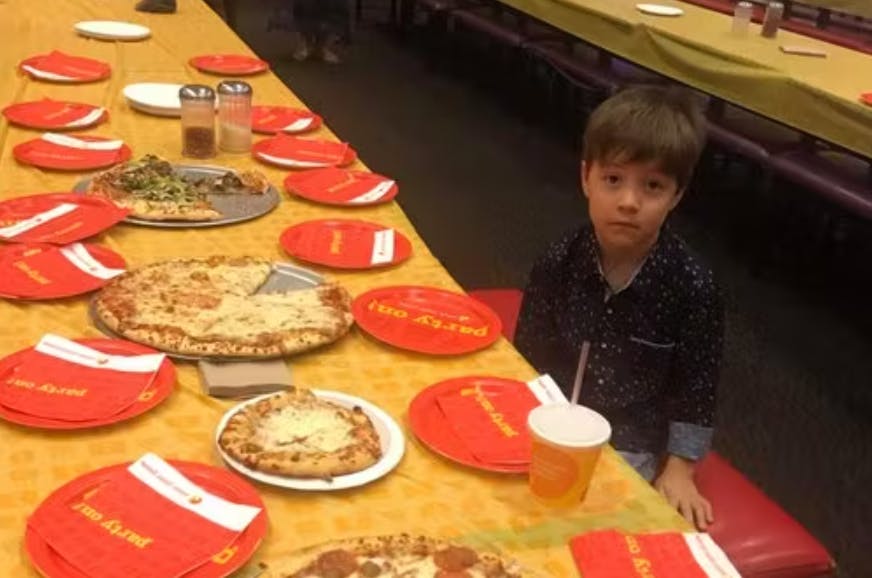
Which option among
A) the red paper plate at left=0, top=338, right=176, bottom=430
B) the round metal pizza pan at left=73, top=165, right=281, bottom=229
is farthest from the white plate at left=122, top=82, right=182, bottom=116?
the red paper plate at left=0, top=338, right=176, bottom=430

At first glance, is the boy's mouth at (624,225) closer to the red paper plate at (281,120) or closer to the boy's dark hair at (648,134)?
the boy's dark hair at (648,134)

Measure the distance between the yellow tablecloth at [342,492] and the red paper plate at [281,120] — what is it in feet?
1.03

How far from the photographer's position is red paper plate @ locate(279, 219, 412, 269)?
1.76m

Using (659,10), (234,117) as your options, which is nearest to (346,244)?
(234,117)

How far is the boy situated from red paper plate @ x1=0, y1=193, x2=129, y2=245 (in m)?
0.79

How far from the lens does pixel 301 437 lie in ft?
3.98

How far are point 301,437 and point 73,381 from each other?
319 millimetres

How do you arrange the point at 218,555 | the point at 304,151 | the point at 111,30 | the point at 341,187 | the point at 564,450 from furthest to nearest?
the point at 111,30 → the point at 304,151 → the point at 341,187 → the point at 564,450 → the point at 218,555

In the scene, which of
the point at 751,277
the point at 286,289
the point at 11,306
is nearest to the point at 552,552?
the point at 286,289

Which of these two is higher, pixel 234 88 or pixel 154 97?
pixel 234 88

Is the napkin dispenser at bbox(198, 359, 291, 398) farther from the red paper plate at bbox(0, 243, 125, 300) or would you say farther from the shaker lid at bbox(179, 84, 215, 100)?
the shaker lid at bbox(179, 84, 215, 100)

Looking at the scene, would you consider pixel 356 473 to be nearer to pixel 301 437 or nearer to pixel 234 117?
pixel 301 437

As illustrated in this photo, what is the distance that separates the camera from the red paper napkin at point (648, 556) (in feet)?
3.44

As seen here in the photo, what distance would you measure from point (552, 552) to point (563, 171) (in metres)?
4.12
